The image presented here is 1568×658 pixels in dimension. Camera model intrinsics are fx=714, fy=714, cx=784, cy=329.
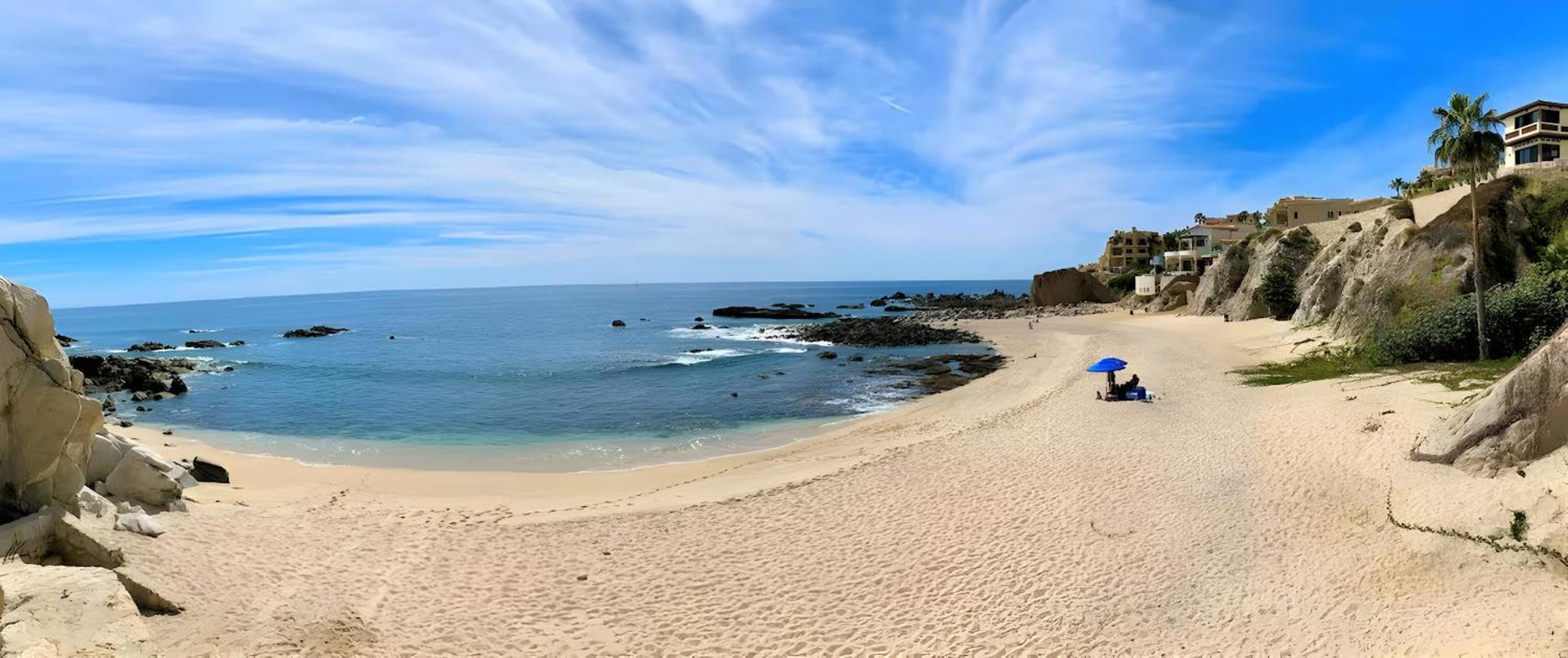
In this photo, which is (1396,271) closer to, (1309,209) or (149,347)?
(1309,209)

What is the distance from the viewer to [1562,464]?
9164 mm

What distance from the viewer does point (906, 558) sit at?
35.5 feet

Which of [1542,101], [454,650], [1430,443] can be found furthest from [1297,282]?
[454,650]

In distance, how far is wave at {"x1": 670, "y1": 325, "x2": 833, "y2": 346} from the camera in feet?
197

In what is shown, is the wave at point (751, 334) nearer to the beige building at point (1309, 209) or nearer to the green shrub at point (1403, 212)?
the green shrub at point (1403, 212)

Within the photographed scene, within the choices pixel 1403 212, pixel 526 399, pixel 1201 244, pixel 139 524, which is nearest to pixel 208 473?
pixel 139 524

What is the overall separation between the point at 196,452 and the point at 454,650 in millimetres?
18728

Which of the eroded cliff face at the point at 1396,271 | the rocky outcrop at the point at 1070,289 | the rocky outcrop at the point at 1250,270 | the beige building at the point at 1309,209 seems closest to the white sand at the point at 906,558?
the eroded cliff face at the point at 1396,271

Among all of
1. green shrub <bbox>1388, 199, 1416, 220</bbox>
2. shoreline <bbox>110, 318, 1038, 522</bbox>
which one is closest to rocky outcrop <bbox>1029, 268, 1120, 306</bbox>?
green shrub <bbox>1388, 199, 1416, 220</bbox>

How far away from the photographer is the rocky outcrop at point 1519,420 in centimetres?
966

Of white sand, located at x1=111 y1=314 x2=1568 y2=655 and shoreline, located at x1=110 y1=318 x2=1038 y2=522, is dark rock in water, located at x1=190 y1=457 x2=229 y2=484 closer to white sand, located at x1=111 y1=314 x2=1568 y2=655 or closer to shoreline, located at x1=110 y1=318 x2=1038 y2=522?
shoreline, located at x1=110 y1=318 x2=1038 y2=522

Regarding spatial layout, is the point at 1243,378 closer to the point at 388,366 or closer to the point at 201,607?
the point at 201,607

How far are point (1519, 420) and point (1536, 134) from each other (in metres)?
43.1

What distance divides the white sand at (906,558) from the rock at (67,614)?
0.52 metres
